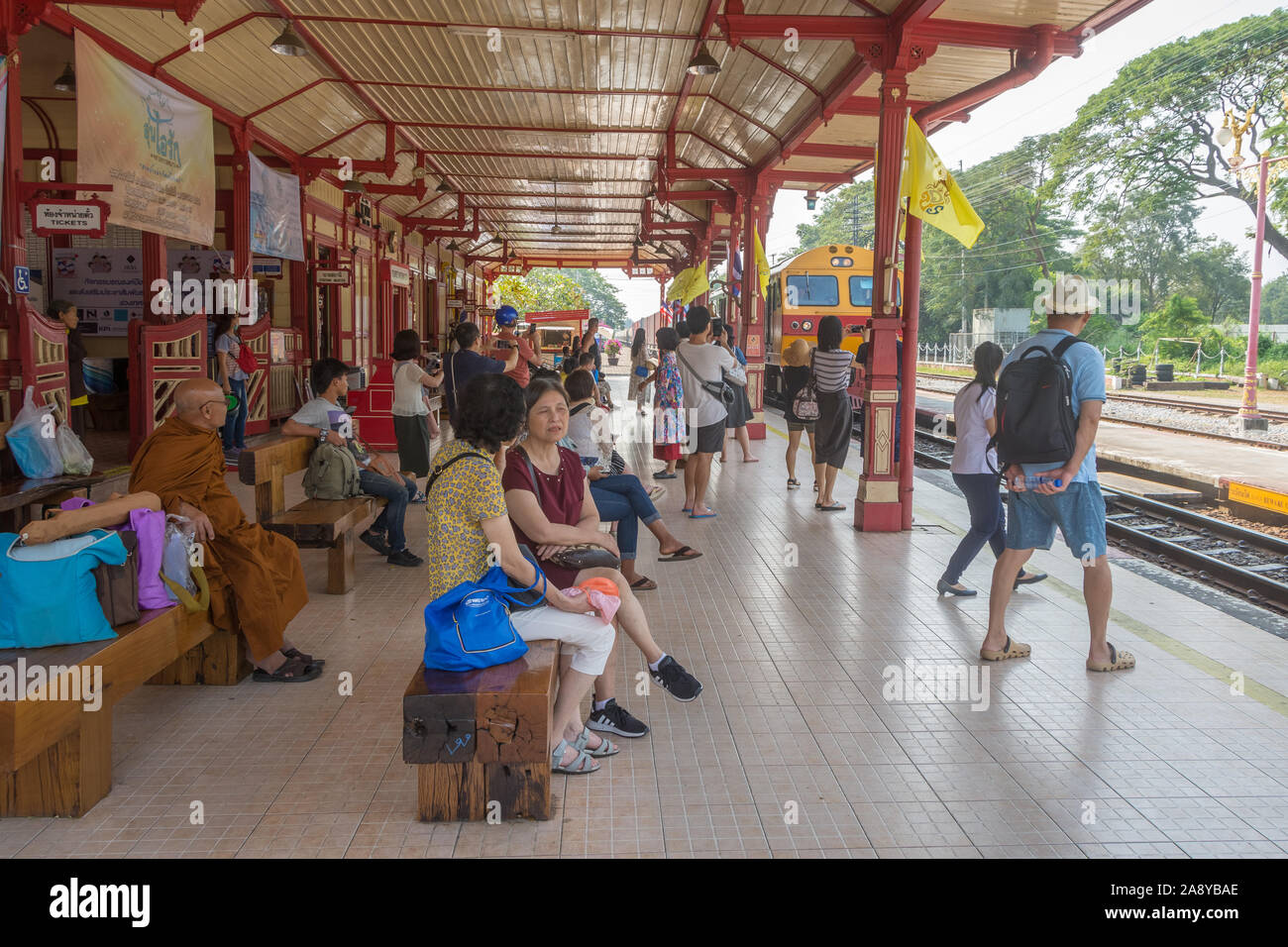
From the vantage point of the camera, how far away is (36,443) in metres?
5.65

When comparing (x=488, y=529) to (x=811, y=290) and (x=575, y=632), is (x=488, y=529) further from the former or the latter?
(x=811, y=290)

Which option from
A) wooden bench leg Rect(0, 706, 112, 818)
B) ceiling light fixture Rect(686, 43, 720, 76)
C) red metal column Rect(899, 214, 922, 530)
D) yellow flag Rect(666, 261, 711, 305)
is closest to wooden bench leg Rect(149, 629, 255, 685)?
wooden bench leg Rect(0, 706, 112, 818)

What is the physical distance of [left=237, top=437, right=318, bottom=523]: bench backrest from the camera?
5266 millimetres

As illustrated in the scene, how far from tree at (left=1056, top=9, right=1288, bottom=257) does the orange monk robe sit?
1096 inches

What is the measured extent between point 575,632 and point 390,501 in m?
3.56

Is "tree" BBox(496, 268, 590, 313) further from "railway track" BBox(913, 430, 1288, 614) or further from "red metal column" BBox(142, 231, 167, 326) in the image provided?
"railway track" BBox(913, 430, 1288, 614)

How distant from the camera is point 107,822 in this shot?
3139 mm

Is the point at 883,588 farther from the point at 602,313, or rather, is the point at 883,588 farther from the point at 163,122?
the point at 602,313

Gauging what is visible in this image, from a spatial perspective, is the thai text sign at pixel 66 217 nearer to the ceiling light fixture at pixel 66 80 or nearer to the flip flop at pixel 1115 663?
the ceiling light fixture at pixel 66 80

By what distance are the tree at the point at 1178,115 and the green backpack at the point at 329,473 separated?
26.5 meters

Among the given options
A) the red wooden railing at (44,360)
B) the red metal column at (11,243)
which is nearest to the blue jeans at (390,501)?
the red wooden railing at (44,360)
